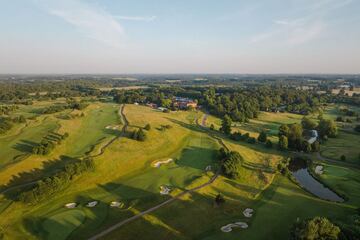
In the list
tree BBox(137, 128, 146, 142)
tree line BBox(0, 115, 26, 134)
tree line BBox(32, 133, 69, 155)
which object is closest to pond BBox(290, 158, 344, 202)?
tree BBox(137, 128, 146, 142)

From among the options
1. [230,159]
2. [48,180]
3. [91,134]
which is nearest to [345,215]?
[230,159]

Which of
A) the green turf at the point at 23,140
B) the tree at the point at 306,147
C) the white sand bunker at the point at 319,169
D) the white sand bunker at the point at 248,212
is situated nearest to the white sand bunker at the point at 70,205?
the green turf at the point at 23,140

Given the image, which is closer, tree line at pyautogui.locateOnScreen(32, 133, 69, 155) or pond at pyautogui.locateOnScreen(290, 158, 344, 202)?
pond at pyautogui.locateOnScreen(290, 158, 344, 202)

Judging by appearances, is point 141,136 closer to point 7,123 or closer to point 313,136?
point 7,123

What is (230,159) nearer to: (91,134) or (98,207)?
(98,207)

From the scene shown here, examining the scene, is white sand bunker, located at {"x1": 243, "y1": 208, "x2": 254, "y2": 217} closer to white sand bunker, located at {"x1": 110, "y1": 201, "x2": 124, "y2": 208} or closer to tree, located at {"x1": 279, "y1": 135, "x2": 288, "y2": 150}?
white sand bunker, located at {"x1": 110, "y1": 201, "x2": 124, "y2": 208}
